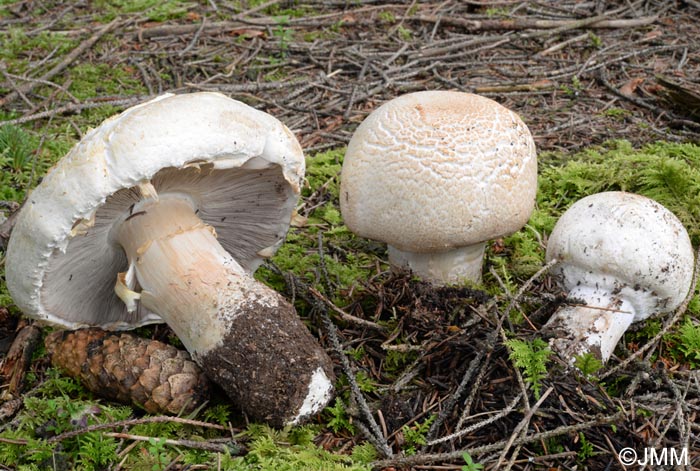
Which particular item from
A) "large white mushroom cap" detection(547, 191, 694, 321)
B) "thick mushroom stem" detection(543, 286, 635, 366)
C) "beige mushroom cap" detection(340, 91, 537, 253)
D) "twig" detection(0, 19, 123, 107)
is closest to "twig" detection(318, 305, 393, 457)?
"beige mushroom cap" detection(340, 91, 537, 253)

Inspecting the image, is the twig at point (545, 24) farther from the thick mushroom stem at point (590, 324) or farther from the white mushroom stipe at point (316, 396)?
the white mushroom stipe at point (316, 396)

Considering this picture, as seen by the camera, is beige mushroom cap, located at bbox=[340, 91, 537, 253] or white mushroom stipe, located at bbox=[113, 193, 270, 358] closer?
white mushroom stipe, located at bbox=[113, 193, 270, 358]

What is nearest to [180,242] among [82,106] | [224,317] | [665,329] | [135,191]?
[135,191]

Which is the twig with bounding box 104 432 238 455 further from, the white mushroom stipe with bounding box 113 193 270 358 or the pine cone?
the white mushroom stipe with bounding box 113 193 270 358

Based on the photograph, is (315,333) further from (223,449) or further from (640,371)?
(640,371)

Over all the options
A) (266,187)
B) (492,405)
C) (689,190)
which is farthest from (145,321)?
(689,190)
